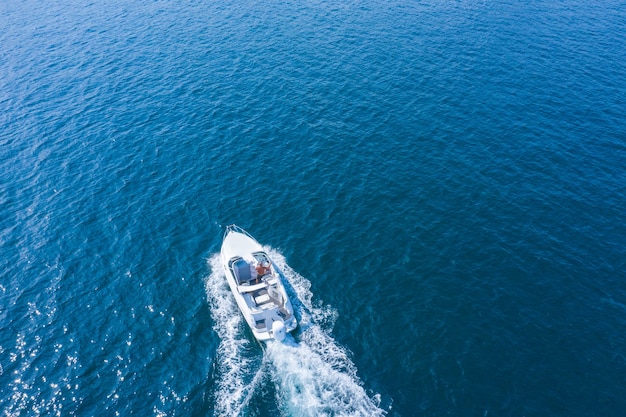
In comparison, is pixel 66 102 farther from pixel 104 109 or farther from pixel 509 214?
pixel 509 214

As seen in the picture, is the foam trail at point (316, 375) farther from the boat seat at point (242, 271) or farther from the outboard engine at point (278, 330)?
the boat seat at point (242, 271)

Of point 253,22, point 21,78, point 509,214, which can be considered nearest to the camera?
point 509,214

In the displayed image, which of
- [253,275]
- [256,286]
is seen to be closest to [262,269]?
[253,275]

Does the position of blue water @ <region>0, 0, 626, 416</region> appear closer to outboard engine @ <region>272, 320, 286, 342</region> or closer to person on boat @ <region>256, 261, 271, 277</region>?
outboard engine @ <region>272, 320, 286, 342</region>

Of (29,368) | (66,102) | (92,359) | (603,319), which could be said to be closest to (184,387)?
(92,359)

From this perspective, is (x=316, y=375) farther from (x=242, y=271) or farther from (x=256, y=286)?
(x=242, y=271)

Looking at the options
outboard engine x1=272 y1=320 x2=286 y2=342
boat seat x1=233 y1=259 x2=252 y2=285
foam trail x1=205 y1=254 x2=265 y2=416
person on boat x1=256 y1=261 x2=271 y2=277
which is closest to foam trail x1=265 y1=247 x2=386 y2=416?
outboard engine x1=272 y1=320 x2=286 y2=342

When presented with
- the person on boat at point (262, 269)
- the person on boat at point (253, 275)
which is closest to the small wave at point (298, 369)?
the person on boat at point (253, 275)
